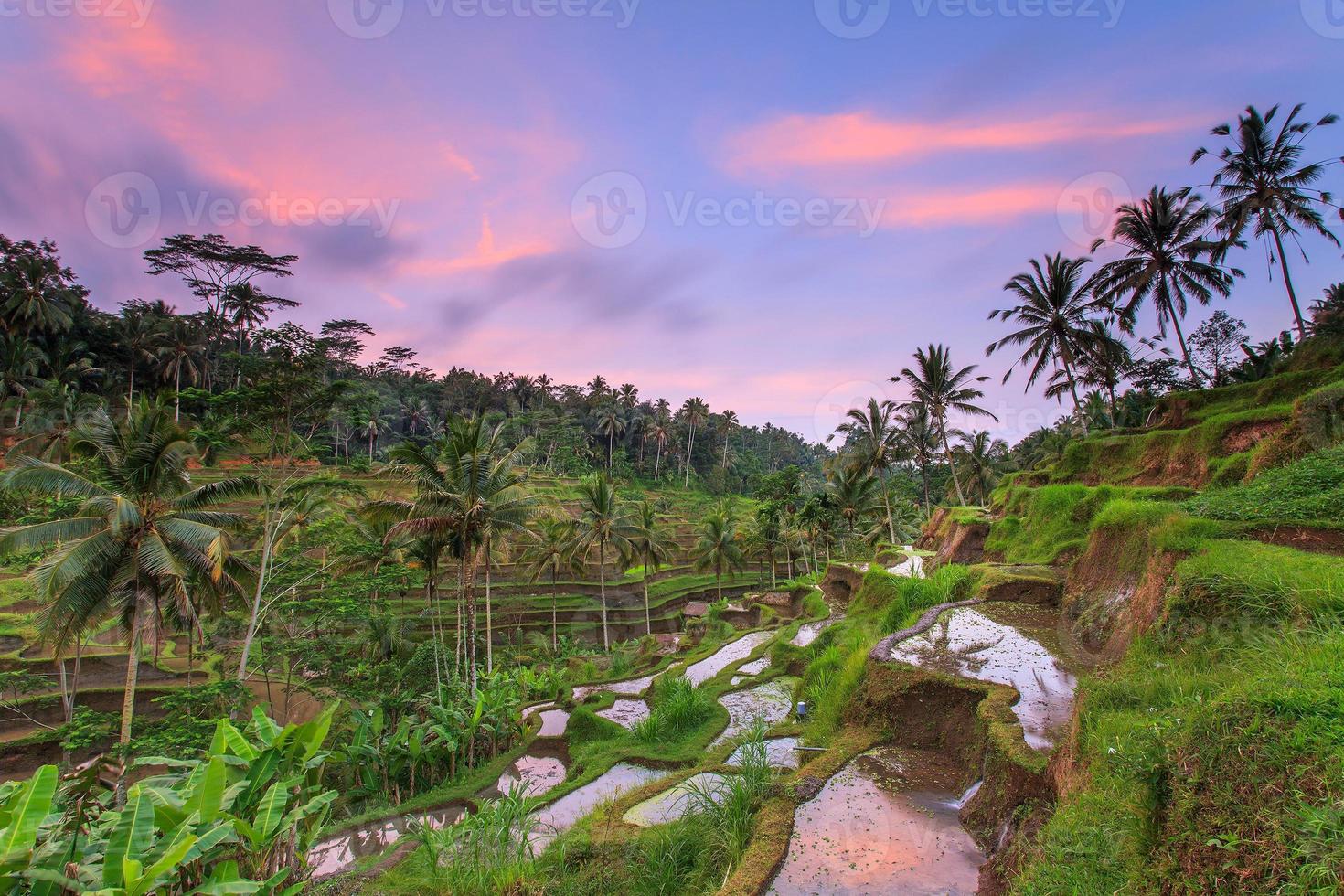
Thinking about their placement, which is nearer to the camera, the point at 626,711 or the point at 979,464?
the point at 626,711

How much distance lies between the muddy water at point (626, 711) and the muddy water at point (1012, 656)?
7.39 metres

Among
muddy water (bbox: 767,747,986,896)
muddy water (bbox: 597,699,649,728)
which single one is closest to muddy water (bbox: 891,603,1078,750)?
muddy water (bbox: 767,747,986,896)

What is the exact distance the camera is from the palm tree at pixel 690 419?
77188 millimetres

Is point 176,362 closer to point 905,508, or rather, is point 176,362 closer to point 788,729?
point 788,729

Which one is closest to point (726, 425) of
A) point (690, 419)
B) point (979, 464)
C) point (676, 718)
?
point (690, 419)

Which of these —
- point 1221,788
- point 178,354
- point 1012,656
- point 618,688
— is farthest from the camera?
point 178,354

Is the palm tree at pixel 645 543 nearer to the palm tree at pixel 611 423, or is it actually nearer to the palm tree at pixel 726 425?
the palm tree at pixel 611 423

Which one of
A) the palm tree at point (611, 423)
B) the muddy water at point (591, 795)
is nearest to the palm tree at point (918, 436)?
the muddy water at point (591, 795)

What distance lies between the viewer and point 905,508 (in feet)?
145

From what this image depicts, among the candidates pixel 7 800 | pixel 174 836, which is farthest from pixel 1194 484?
pixel 7 800

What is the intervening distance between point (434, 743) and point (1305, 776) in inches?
561

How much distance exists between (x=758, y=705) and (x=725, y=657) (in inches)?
234

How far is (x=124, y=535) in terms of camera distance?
Answer: 39.0 ft

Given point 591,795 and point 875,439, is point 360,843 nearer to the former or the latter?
point 591,795
